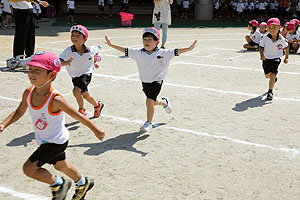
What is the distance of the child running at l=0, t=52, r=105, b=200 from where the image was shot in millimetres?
3930

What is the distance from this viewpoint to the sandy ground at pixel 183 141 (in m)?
4.64

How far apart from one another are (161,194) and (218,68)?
7569mm

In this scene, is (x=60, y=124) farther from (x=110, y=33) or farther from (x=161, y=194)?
(x=110, y=33)

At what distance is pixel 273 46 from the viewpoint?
28.7ft

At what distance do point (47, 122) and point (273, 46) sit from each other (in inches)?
243

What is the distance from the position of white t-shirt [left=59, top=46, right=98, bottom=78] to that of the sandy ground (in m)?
0.88

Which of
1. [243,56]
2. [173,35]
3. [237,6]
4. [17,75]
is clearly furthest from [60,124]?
[237,6]

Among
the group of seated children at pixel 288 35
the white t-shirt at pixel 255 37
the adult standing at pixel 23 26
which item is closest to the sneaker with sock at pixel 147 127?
the adult standing at pixel 23 26

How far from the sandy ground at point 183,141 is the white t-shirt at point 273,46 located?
866 millimetres

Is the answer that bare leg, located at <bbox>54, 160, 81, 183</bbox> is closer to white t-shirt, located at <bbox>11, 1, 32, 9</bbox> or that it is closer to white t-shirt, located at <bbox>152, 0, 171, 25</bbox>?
white t-shirt, located at <bbox>11, 1, 32, 9</bbox>

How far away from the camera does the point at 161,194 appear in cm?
447

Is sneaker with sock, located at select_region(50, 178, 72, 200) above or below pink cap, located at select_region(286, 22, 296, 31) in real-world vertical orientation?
below

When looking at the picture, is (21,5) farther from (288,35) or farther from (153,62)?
(288,35)

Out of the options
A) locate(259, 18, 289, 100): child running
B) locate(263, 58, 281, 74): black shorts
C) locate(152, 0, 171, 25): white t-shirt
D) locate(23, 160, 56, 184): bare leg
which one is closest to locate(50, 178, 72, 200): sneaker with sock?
locate(23, 160, 56, 184): bare leg
